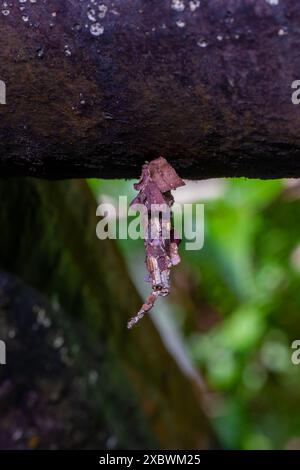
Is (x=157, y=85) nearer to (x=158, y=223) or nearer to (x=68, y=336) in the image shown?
(x=158, y=223)

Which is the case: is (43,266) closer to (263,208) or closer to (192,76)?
(192,76)

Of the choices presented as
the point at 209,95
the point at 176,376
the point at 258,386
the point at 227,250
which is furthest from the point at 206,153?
the point at 258,386

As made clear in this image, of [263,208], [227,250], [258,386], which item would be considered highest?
[263,208]

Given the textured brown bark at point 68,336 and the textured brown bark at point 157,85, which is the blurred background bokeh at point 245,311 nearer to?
the textured brown bark at point 68,336

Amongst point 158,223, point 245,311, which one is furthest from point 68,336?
point 245,311

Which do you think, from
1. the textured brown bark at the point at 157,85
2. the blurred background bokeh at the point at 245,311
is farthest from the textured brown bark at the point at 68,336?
the blurred background bokeh at the point at 245,311

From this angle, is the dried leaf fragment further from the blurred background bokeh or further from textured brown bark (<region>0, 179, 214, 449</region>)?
the blurred background bokeh

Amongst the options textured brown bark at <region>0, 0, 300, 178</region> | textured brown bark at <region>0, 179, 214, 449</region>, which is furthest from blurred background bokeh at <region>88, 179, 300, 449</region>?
textured brown bark at <region>0, 0, 300, 178</region>

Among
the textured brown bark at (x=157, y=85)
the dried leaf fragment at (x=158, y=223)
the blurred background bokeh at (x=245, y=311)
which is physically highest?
the blurred background bokeh at (x=245, y=311)
